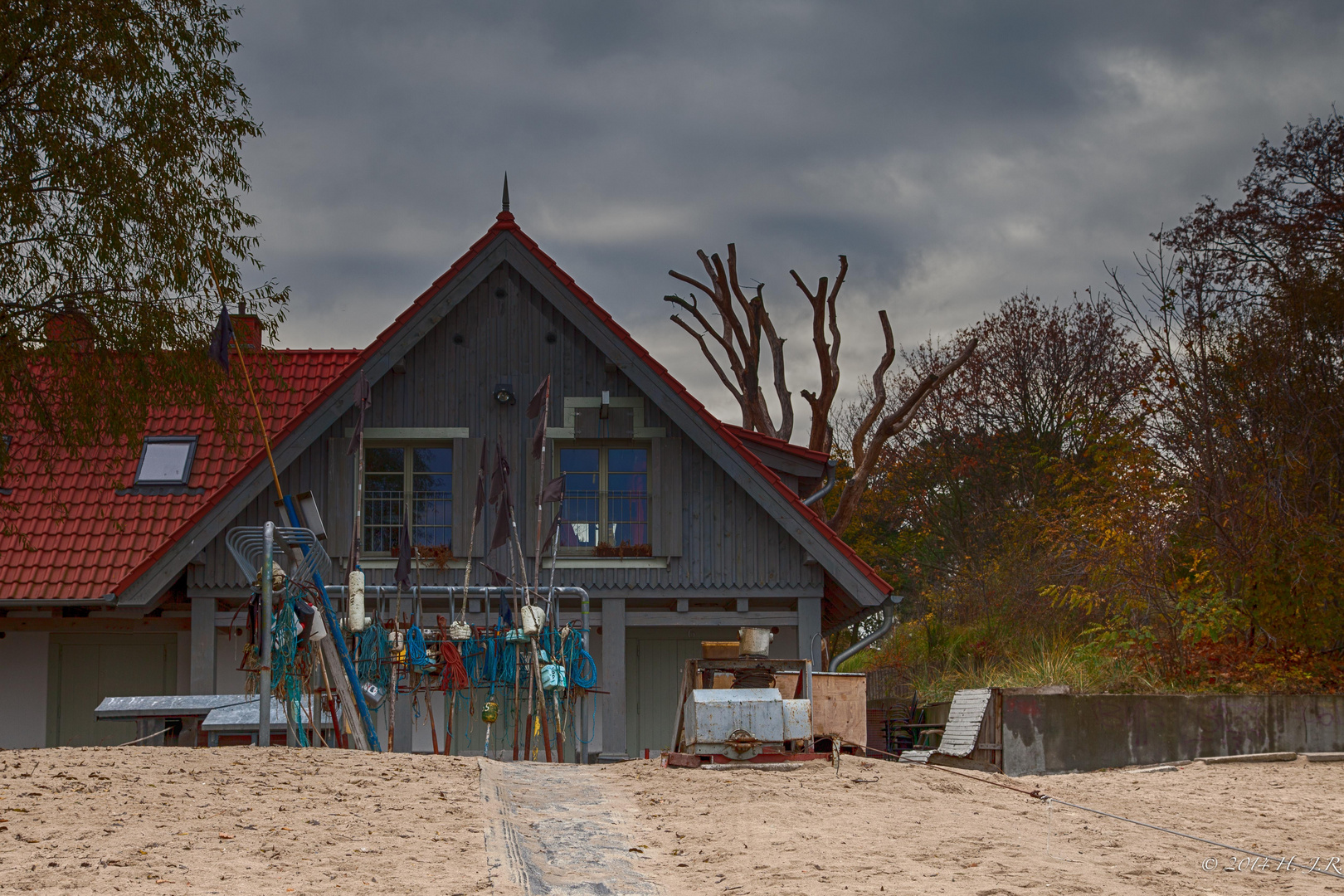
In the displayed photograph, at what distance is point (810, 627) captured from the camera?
16.4m

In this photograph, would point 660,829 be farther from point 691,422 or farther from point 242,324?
point 242,324

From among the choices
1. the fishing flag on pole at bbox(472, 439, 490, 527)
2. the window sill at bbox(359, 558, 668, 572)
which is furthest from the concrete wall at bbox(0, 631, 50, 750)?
the fishing flag on pole at bbox(472, 439, 490, 527)

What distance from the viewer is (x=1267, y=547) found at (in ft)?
51.3

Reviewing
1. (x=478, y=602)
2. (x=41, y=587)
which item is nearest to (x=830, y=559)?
(x=478, y=602)

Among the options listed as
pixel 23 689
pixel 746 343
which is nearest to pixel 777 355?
pixel 746 343

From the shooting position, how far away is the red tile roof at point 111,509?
1622 centimetres

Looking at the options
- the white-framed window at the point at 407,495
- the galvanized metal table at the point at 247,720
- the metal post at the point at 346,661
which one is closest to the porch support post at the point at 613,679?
the white-framed window at the point at 407,495

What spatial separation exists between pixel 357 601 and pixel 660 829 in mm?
5221

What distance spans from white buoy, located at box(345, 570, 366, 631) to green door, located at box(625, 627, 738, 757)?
17.2ft

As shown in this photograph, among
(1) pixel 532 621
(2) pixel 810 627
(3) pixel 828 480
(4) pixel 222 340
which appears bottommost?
(2) pixel 810 627

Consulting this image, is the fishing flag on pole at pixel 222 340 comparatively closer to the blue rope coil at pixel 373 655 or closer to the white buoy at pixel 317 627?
the white buoy at pixel 317 627

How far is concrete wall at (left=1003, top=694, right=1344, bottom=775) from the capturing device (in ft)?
48.1

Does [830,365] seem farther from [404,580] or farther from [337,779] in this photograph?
[337,779]

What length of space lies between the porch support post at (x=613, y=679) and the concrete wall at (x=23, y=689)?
7.35 meters
